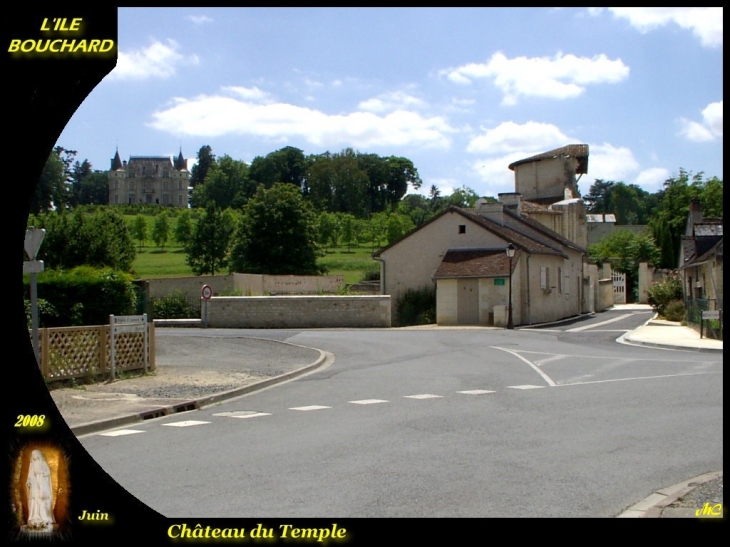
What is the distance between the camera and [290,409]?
1289cm

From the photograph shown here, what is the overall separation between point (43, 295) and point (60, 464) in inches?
704

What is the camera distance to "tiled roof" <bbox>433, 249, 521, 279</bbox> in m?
37.6

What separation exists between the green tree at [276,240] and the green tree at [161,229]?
2238cm

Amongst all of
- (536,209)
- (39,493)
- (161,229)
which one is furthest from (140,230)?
(39,493)

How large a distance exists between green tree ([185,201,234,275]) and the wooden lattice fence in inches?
1918

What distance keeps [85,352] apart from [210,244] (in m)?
51.2

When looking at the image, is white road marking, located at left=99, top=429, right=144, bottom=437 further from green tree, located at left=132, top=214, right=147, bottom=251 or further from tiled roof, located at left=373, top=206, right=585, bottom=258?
green tree, located at left=132, top=214, right=147, bottom=251

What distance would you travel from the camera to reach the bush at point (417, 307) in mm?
40750

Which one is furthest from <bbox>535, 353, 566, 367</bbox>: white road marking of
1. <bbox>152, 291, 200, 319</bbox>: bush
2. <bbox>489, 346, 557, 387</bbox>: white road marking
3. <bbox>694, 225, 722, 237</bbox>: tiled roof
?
<bbox>152, 291, 200, 319</bbox>: bush

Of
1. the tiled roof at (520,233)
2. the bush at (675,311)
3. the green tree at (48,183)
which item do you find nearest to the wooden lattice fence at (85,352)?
the green tree at (48,183)

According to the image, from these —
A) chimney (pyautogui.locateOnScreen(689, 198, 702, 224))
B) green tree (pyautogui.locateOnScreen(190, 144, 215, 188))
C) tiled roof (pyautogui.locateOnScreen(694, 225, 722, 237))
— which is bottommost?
tiled roof (pyautogui.locateOnScreen(694, 225, 722, 237))

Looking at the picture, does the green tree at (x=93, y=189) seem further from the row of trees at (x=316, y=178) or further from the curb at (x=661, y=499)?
the curb at (x=661, y=499)
